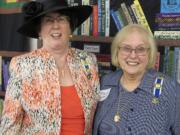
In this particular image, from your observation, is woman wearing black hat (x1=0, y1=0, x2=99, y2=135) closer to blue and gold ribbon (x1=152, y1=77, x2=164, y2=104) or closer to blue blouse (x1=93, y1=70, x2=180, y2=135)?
blue blouse (x1=93, y1=70, x2=180, y2=135)

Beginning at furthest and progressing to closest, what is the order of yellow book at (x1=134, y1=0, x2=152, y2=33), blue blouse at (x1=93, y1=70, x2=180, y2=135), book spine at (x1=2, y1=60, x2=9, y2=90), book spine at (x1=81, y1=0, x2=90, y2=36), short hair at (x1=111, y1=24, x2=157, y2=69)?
book spine at (x1=2, y1=60, x2=9, y2=90), book spine at (x1=81, y1=0, x2=90, y2=36), yellow book at (x1=134, y1=0, x2=152, y2=33), short hair at (x1=111, y1=24, x2=157, y2=69), blue blouse at (x1=93, y1=70, x2=180, y2=135)

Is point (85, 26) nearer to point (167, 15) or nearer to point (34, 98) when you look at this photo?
point (167, 15)

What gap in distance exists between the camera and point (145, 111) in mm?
2068

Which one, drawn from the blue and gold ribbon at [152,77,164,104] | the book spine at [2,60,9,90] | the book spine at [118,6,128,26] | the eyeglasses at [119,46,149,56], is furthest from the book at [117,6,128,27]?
the book spine at [2,60,9,90]

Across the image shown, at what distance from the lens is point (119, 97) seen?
2.18 meters

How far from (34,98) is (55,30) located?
38cm

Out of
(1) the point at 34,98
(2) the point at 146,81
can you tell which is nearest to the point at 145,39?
(2) the point at 146,81

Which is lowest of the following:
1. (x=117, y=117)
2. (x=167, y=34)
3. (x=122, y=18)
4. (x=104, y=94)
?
(x=117, y=117)

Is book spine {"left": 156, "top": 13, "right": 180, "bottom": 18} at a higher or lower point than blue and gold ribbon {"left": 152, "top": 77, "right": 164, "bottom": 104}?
higher

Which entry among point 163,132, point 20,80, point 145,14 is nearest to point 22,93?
point 20,80

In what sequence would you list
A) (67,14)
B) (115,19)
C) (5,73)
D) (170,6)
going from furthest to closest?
(5,73), (115,19), (170,6), (67,14)

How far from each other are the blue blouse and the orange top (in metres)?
0.13

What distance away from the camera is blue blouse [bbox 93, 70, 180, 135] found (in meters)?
2.05

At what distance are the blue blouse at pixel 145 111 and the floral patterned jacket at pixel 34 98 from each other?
0.14 m
